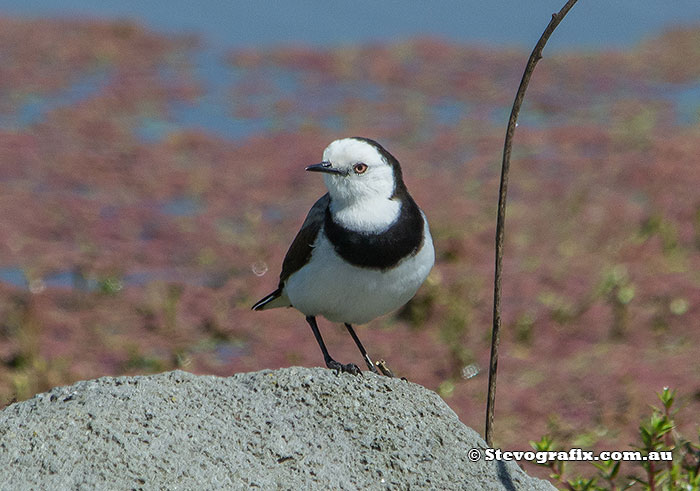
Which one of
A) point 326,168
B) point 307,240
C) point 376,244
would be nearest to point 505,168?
point 376,244

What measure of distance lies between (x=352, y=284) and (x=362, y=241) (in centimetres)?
21

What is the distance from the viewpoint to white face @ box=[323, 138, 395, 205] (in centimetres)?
477

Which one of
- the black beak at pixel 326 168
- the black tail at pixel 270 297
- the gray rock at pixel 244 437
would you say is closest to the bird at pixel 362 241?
the black beak at pixel 326 168

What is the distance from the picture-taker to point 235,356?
9.49 meters

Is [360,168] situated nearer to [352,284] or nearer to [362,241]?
[362,241]

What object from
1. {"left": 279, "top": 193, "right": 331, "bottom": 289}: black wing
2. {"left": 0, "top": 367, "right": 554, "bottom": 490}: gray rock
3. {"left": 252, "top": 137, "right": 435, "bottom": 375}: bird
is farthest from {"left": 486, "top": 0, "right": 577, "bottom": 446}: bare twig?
{"left": 279, "top": 193, "right": 331, "bottom": 289}: black wing

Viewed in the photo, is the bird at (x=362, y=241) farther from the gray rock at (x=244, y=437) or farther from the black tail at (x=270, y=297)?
the black tail at (x=270, y=297)

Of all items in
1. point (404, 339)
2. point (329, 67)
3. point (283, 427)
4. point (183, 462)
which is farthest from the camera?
point (329, 67)

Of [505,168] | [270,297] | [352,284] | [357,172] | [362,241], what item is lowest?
[270,297]

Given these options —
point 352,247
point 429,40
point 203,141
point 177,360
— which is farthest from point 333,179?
point 429,40

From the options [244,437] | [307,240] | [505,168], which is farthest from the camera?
[307,240]

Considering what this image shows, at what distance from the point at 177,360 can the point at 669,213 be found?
243 inches

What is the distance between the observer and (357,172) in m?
4.80

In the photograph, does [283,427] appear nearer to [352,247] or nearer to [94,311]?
[352,247]
